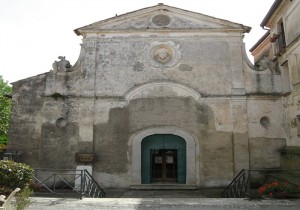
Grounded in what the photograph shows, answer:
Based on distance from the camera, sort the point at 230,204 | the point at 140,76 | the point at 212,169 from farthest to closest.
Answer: the point at 140,76
the point at 212,169
the point at 230,204

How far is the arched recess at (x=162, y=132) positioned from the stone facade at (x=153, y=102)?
4 cm

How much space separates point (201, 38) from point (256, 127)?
4772 millimetres

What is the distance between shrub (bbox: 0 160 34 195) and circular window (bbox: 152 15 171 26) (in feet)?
28.4

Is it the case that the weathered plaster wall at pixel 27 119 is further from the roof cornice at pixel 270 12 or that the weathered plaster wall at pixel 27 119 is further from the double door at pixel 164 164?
the roof cornice at pixel 270 12

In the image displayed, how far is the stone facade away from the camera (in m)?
12.9

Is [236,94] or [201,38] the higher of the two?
[201,38]

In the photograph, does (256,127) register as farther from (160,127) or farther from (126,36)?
(126,36)

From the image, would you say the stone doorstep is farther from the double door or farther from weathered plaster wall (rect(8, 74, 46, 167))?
weathered plaster wall (rect(8, 74, 46, 167))

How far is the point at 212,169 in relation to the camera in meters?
12.7

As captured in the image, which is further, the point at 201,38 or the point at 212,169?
the point at 201,38

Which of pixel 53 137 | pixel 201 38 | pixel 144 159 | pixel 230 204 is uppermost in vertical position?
pixel 201 38

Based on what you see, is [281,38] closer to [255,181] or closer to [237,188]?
[255,181]

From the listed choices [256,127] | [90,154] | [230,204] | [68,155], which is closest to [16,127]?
[68,155]

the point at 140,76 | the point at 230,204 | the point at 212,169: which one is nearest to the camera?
the point at 230,204
